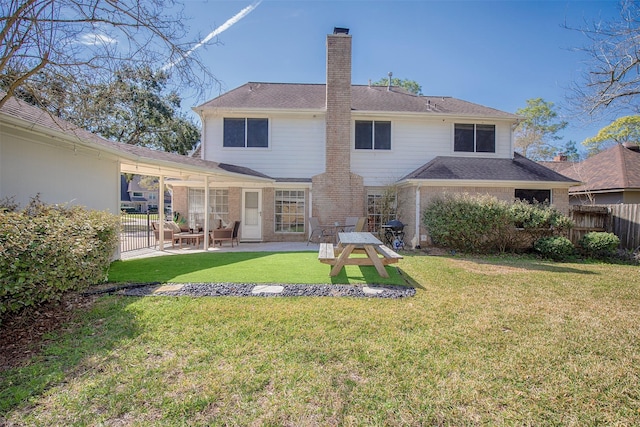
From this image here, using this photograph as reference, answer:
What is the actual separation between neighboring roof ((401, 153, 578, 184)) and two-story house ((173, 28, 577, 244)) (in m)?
0.09

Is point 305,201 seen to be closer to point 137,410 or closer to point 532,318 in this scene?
point 532,318

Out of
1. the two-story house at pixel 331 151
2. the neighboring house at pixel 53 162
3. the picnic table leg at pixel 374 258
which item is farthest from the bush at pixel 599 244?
the neighboring house at pixel 53 162

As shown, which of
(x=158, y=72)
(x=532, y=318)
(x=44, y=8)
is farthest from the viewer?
(x=158, y=72)

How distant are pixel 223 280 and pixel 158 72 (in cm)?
409

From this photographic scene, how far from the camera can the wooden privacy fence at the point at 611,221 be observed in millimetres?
10508

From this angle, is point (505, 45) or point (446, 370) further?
point (505, 45)

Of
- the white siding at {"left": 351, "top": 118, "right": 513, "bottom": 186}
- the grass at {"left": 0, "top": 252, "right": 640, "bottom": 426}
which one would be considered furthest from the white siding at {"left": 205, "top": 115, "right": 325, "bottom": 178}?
the grass at {"left": 0, "top": 252, "right": 640, "bottom": 426}

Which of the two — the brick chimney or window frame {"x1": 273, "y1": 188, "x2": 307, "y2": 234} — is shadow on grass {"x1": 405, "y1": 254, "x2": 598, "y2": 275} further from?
window frame {"x1": 273, "y1": 188, "x2": 307, "y2": 234}

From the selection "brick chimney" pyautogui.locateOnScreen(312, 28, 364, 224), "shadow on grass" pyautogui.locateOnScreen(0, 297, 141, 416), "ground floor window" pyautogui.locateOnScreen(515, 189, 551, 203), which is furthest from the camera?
"brick chimney" pyautogui.locateOnScreen(312, 28, 364, 224)

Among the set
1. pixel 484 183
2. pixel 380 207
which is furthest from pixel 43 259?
pixel 484 183

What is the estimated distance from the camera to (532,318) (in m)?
4.47

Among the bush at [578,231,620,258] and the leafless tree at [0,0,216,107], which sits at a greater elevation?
the leafless tree at [0,0,216,107]

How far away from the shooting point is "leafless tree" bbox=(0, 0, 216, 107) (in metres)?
4.02

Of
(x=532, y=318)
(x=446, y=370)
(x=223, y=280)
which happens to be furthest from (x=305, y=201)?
(x=446, y=370)
